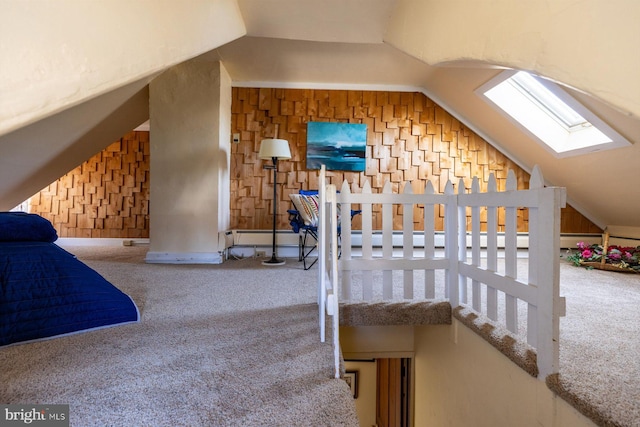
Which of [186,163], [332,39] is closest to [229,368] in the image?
[332,39]

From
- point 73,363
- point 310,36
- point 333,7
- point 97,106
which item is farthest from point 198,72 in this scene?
point 73,363

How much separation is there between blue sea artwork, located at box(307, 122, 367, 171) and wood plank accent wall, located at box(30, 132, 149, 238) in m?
3.12

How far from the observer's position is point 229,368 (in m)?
1.25

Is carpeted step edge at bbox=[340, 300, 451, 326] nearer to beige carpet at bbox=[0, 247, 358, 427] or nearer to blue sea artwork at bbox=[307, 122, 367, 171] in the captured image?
beige carpet at bbox=[0, 247, 358, 427]

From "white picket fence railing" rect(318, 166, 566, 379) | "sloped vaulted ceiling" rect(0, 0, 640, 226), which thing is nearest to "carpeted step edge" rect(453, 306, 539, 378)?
"white picket fence railing" rect(318, 166, 566, 379)

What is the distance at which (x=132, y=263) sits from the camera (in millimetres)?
3629

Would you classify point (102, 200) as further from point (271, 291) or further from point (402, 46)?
point (402, 46)

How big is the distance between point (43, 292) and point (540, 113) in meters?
4.67

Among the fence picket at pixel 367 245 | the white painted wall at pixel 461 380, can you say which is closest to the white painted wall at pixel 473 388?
the white painted wall at pixel 461 380

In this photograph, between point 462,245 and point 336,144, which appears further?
point 336,144

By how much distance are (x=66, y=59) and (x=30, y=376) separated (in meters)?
1.14

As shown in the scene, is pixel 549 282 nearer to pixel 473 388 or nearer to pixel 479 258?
pixel 479 258

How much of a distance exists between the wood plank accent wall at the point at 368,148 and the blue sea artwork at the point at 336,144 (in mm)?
93

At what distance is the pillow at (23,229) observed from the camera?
5.47ft
